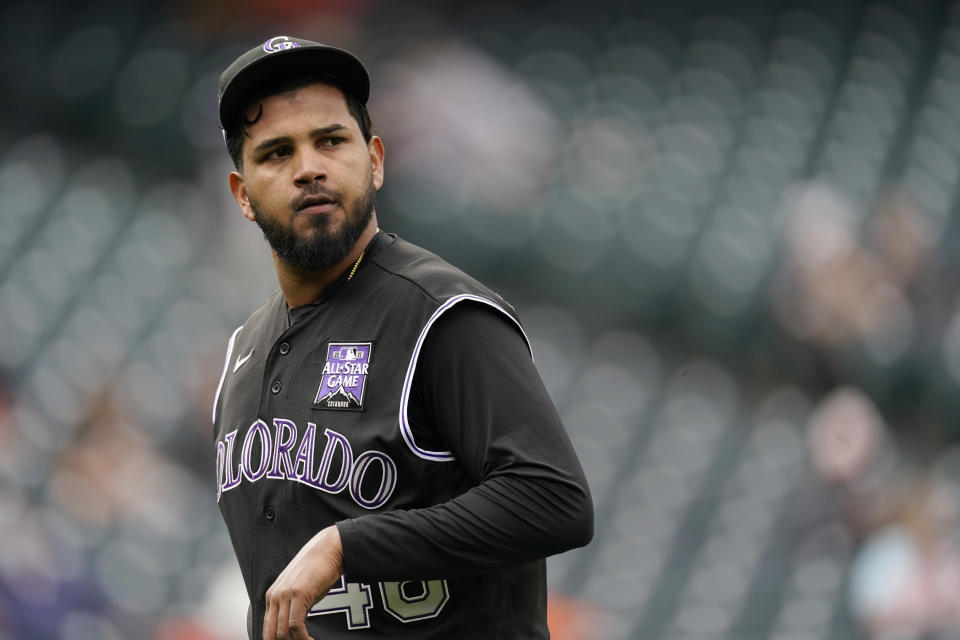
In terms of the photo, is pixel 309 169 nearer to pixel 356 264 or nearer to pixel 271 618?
pixel 356 264

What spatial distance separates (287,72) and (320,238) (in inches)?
11.8

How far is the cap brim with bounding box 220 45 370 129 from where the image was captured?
187 cm

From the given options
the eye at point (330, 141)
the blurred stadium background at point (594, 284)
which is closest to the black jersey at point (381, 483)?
the eye at point (330, 141)

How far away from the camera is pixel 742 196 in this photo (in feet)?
17.0

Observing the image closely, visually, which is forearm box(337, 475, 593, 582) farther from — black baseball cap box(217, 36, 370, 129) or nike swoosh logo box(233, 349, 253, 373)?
black baseball cap box(217, 36, 370, 129)

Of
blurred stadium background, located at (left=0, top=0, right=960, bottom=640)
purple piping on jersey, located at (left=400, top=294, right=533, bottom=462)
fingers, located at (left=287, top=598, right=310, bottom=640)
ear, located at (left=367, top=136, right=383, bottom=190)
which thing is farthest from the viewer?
blurred stadium background, located at (left=0, top=0, right=960, bottom=640)

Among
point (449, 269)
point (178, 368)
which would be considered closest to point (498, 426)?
point (449, 269)

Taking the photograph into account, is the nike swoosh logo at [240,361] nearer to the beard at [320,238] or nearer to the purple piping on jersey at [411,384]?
the beard at [320,238]

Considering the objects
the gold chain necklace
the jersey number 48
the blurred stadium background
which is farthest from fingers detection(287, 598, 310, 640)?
the blurred stadium background

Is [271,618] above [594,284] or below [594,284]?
below

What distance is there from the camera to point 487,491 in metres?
1.58

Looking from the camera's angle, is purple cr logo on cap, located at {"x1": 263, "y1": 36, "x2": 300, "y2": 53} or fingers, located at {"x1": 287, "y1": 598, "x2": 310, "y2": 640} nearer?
fingers, located at {"x1": 287, "y1": 598, "x2": 310, "y2": 640}

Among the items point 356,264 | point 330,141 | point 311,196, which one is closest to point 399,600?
point 356,264

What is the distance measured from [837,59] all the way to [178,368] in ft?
11.2
